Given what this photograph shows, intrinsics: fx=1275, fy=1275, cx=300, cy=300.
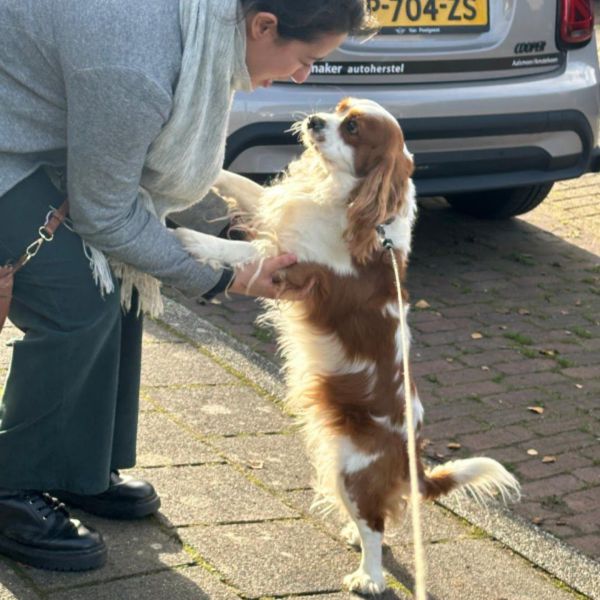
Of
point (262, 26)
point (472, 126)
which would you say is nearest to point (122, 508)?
point (262, 26)

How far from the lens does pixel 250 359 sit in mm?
5316

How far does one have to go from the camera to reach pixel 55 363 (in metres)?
3.51

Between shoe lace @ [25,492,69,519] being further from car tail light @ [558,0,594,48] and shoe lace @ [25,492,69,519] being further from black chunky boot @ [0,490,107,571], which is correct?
car tail light @ [558,0,594,48]

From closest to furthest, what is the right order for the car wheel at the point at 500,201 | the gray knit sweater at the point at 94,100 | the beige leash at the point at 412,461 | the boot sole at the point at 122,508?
1. the beige leash at the point at 412,461
2. the gray knit sweater at the point at 94,100
3. the boot sole at the point at 122,508
4. the car wheel at the point at 500,201

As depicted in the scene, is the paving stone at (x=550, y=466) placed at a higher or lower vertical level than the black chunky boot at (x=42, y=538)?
lower

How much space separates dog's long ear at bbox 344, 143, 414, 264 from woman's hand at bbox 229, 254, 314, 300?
19 cm

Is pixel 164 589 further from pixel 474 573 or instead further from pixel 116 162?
pixel 116 162

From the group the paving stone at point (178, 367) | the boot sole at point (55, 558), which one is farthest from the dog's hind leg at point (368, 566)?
the paving stone at point (178, 367)

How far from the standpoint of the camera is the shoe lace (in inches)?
145

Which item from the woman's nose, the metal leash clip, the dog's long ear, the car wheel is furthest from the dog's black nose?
the car wheel

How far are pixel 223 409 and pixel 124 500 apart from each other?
0.96 meters

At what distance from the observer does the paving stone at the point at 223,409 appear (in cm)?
471

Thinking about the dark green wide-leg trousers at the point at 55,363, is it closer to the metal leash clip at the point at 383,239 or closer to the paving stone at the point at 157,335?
the metal leash clip at the point at 383,239

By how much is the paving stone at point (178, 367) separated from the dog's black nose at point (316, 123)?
1.37 metres
